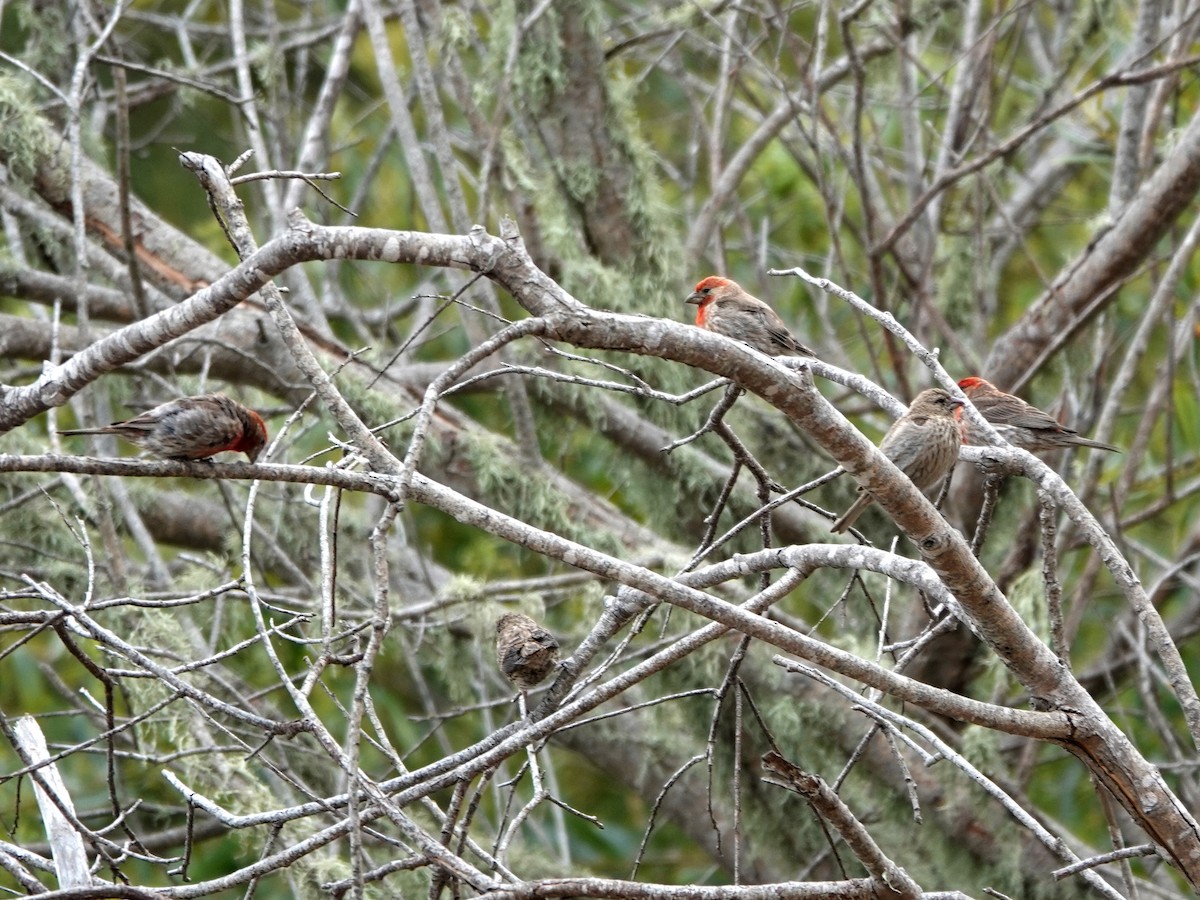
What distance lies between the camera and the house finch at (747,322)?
6328 millimetres

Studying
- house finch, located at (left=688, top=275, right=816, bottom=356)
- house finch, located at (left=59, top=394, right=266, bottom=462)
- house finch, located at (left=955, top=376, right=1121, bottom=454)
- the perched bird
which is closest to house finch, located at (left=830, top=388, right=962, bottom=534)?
house finch, located at (left=955, top=376, right=1121, bottom=454)

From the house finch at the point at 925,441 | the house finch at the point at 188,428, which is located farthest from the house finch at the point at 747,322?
the house finch at the point at 188,428

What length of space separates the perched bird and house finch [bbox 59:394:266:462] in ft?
3.43

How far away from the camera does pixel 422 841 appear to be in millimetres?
3092

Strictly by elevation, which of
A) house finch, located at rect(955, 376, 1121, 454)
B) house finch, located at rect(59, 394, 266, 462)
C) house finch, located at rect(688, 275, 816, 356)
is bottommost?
house finch, located at rect(955, 376, 1121, 454)

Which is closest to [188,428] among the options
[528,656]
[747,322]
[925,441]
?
[528,656]

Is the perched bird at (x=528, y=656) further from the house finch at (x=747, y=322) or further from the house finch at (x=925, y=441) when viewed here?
the house finch at (x=747, y=322)

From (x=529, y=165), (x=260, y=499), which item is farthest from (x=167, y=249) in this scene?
(x=529, y=165)

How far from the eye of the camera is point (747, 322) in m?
6.34

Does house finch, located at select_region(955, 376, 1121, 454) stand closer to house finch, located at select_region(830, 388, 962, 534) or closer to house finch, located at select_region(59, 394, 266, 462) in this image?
house finch, located at select_region(830, 388, 962, 534)

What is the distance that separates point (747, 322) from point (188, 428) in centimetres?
277

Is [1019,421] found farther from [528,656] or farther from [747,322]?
[528,656]

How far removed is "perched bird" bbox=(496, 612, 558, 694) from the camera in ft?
14.3

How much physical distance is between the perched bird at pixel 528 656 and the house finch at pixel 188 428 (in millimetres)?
1046
